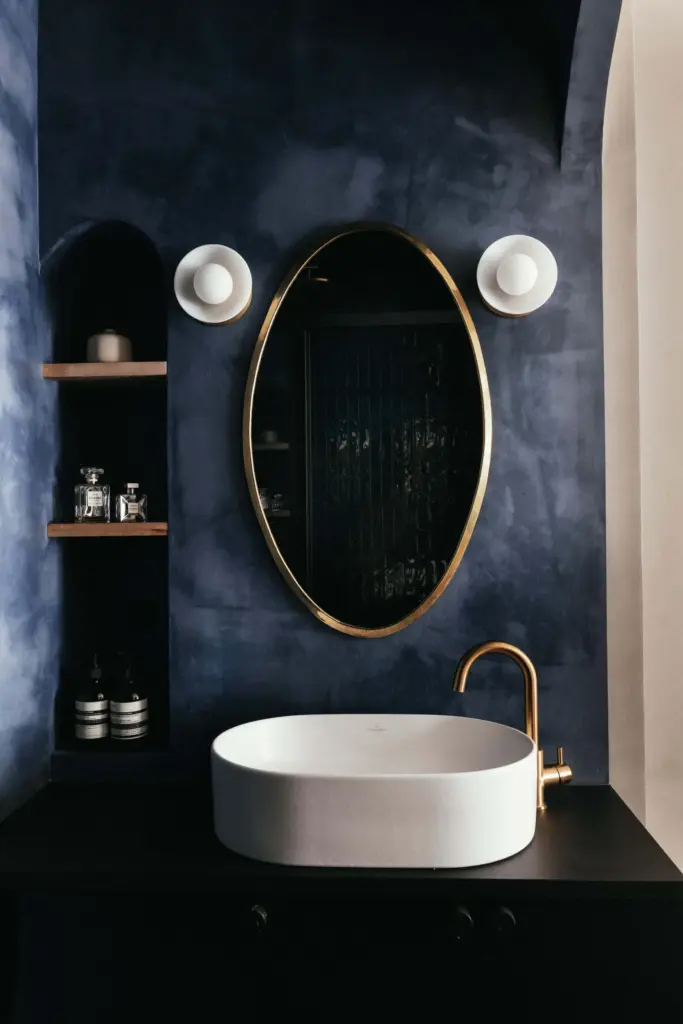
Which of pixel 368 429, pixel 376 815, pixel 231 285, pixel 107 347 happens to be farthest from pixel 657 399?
pixel 107 347

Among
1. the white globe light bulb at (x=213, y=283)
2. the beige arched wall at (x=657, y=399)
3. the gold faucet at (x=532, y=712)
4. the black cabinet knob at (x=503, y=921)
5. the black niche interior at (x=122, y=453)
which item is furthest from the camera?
the black niche interior at (x=122, y=453)

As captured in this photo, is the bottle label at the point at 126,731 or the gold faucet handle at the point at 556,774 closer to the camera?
the gold faucet handle at the point at 556,774

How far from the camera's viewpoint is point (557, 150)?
1.71m

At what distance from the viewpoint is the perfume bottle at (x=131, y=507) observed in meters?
1.79

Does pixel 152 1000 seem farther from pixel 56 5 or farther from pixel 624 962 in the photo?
pixel 56 5

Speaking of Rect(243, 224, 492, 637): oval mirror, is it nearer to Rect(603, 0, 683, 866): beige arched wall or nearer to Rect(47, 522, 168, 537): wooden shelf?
Rect(47, 522, 168, 537): wooden shelf

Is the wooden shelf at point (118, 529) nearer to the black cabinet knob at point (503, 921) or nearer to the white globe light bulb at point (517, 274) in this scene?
the white globe light bulb at point (517, 274)

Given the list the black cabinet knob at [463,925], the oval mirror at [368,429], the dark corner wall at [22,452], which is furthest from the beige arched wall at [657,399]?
the dark corner wall at [22,452]

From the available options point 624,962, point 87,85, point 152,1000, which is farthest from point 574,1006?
point 87,85

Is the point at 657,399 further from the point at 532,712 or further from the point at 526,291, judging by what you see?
the point at 532,712

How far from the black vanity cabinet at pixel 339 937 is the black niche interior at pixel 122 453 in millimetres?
604

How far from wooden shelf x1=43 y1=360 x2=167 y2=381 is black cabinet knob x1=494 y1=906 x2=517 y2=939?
1.16 metres

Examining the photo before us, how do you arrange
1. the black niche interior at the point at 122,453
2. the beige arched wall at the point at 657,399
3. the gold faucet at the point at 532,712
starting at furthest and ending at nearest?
the black niche interior at the point at 122,453, the beige arched wall at the point at 657,399, the gold faucet at the point at 532,712

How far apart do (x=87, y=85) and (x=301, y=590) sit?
114 centimetres
